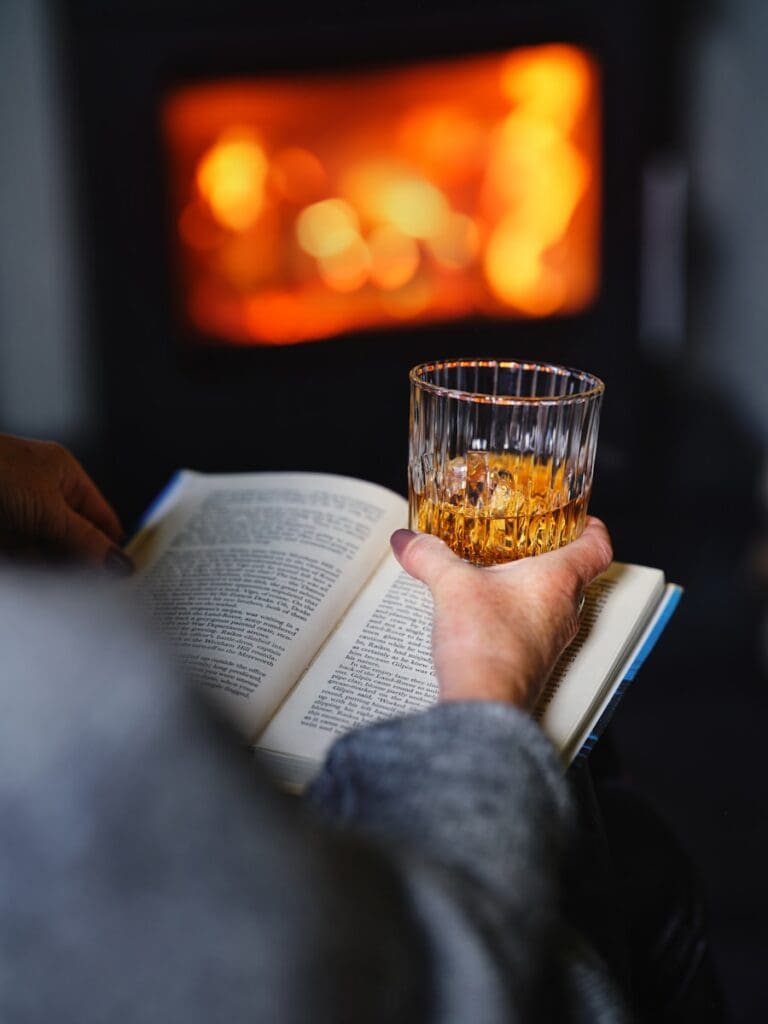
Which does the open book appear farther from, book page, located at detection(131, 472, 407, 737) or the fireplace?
the fireplace

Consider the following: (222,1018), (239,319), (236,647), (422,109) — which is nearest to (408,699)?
(236,647)

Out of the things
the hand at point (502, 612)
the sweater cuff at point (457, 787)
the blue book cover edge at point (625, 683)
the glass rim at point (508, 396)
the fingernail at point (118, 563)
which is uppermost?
the glass rim at point (508, 396)

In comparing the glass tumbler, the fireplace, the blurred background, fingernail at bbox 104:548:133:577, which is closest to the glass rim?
the glass tumbler

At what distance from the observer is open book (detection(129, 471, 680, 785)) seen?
712mm

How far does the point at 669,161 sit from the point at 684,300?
A: 11.6 inches

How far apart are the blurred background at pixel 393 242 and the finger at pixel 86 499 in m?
1.08

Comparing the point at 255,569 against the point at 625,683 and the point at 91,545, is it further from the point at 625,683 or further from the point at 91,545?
the point at 625,683

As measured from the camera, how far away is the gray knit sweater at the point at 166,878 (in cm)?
34

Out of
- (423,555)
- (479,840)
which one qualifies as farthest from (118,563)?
(479,840)

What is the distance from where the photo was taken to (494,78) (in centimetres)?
208

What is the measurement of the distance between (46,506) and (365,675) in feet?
1.01

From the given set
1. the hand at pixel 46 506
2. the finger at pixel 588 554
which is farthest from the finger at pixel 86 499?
the finger at pixel 588 554

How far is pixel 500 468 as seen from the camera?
2.84 feet

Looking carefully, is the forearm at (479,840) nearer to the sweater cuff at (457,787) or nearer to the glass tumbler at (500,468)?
the sweater cuff at (457,787)
